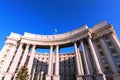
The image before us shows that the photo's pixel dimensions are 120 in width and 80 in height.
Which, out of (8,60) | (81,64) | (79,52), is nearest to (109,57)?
(81,64)

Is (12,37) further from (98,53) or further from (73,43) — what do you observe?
(98,53)

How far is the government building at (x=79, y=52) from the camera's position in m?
39.7

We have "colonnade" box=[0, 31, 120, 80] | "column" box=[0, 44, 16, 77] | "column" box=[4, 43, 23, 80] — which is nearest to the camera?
"colonnade" box=[0, 31, 120, 80]

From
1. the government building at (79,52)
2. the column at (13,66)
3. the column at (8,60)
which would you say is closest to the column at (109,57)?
the government building at (79,52)

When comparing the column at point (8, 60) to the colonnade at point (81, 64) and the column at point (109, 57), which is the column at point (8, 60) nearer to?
the colonnade at point (81, 64)

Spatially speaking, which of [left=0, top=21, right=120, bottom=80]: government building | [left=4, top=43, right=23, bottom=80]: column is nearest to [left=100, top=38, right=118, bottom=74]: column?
[left=0, top=21, right=120, bottom=80]: government building

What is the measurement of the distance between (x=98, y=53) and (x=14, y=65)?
39363 millimetres

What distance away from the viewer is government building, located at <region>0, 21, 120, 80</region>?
39.7 metres

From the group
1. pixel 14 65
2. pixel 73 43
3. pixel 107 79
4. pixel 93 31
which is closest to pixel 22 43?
pixel 14 65

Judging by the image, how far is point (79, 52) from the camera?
167 ft

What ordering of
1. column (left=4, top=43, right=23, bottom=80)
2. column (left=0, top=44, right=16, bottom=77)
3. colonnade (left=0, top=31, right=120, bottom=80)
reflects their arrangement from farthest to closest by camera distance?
column (left=0, top=44, right=16, bottom=77) → column (left=4, top=43, right=23, bottom=80) → colonnade (left=0, top=31, right=120, bottom=80)

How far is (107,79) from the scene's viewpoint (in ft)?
123

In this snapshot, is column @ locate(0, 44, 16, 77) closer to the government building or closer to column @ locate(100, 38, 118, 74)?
the government building

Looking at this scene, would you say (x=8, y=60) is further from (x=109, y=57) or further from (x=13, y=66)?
(x=109, y=57)
